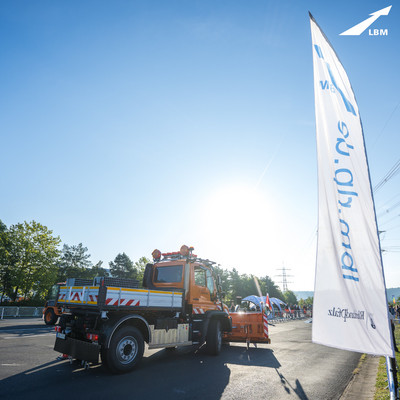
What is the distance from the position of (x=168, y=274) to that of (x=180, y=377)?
343 centimetres

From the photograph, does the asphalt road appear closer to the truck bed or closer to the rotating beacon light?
the truck bed

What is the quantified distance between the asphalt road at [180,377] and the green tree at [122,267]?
70047 mm

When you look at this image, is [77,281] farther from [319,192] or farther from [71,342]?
[319,192]

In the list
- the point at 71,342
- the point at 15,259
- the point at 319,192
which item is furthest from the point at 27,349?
the point at 15,259

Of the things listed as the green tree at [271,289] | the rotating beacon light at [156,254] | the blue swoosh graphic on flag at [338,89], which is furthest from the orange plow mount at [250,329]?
the green tree at [271,289]

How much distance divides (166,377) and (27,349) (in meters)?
5.27

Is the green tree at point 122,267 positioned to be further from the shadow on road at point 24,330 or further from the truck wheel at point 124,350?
the truck wheel at point 124,350

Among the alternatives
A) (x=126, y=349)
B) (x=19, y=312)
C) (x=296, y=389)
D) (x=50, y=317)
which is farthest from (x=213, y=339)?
(x=19, y=312)

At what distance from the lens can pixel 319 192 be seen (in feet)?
10.8

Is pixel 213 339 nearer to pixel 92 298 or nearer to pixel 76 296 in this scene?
pixel 92 298

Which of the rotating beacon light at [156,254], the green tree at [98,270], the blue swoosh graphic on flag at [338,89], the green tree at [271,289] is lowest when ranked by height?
the green tree at [271,289]

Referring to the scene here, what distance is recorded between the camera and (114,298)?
5875 mm

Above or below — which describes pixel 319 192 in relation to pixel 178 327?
above

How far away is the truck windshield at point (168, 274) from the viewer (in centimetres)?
855
